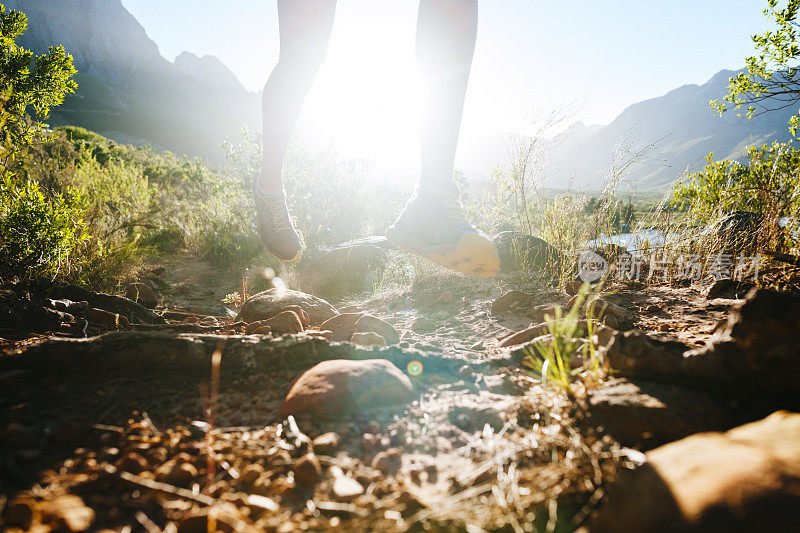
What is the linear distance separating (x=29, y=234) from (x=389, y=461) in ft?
7.86

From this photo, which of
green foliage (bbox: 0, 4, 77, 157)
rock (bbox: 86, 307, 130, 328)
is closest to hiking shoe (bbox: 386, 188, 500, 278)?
rock (bbox: 86, 307, 130, 328)

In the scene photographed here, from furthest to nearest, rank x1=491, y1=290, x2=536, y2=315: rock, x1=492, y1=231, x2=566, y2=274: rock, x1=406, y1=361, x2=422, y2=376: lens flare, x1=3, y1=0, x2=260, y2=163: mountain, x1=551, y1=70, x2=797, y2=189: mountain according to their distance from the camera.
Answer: x1=551, y1=70, x2=797, y2=189: mountain < x1=3, y1=0, x2=260, y2=163: mountain < x1=492, y1=231, x2=566, y2=274: rock < x1=491, y1=290, x2=536, y2=315: rock < x1=406, y1=361, x2=422, y2=376: lens flare

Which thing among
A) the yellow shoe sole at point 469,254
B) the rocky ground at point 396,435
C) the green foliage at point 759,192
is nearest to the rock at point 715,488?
the rocky ground at point 396,435

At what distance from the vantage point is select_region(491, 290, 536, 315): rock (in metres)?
2.36

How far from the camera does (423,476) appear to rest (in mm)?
706

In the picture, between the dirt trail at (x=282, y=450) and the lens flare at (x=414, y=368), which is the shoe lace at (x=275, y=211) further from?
the lens flare at (x=414, y=368)

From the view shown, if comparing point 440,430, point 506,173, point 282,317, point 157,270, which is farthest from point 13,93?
point 506,173

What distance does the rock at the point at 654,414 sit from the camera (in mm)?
757

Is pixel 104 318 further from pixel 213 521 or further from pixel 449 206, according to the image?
pixel 449 206

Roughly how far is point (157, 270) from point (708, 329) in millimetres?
5485

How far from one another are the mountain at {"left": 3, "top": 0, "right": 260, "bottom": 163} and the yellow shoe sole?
46.1 m

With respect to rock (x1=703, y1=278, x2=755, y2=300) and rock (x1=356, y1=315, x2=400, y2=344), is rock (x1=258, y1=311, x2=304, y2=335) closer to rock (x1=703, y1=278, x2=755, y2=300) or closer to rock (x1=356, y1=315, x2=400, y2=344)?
rock (x1=356, y1=315, x2=400, y2=344)

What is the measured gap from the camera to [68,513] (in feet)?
1.89

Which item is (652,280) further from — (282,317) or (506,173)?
(282,317)
